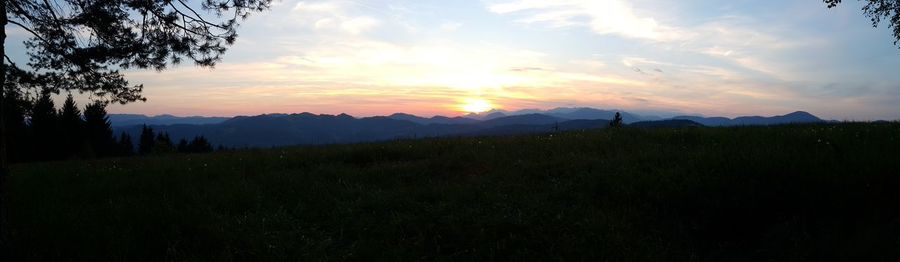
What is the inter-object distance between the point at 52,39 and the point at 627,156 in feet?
37.3

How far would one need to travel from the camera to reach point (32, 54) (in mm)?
9430

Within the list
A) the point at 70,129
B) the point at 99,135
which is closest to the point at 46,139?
the point at 70,129

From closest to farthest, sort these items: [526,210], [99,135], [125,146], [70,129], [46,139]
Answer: [526,210], [46,139], [70,129], [99,135], [125,146]

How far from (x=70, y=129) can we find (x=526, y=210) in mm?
73995

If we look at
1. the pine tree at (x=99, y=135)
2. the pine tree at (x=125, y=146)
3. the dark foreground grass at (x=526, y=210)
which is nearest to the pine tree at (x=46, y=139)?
the pine tree at (x=99, y=135)

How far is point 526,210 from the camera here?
24.8ft

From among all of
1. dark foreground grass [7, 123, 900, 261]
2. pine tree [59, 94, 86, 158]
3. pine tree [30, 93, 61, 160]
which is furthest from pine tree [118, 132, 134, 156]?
dark foreground grass [7, 123, 900, 261]

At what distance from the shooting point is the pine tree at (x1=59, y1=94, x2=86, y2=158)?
2347 inches

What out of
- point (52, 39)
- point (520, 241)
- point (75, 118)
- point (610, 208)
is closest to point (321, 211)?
point (520, 241)

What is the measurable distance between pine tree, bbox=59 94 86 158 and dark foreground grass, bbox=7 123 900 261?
60472 millimetres

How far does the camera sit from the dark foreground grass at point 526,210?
21.2ft

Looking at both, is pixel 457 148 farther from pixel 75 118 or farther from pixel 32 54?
pixel 75 118

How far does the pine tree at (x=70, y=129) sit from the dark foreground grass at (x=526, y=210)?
6047cm

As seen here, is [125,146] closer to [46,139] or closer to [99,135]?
[99,135]
